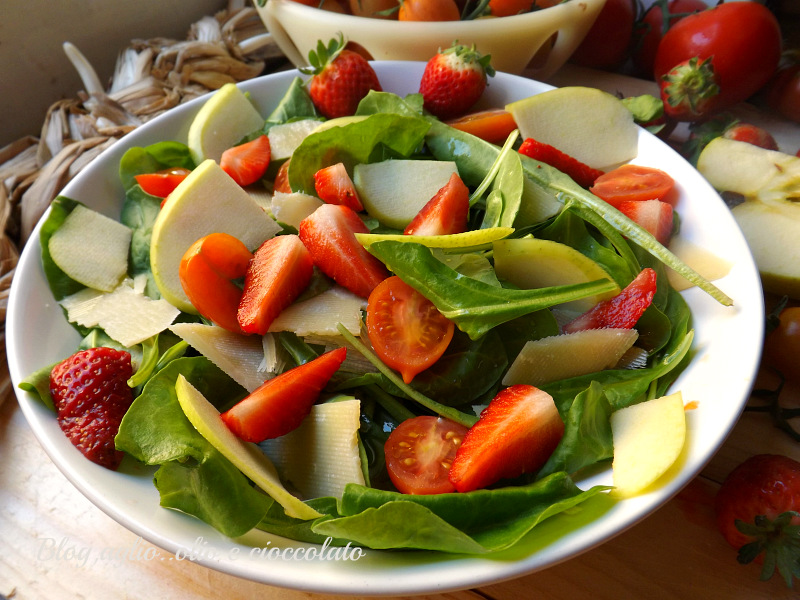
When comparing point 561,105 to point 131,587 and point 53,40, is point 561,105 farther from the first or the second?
point 53,40

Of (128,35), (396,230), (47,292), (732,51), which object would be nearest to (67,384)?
(47,292)

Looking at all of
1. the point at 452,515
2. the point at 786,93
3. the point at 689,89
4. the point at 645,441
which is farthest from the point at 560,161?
the point at 786,93

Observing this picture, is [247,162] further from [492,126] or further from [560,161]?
[560,161]

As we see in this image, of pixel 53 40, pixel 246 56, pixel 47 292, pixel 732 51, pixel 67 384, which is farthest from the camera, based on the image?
pixel 246 56

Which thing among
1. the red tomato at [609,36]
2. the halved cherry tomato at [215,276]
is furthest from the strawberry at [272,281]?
the red tomato at [609,36]

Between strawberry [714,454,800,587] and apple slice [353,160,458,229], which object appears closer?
strawberry [714,454,800,587]

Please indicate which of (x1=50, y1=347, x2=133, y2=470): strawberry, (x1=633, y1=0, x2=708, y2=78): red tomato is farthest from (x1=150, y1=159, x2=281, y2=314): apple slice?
(x1=633, y1=0, x2=708, y2=78): red tomato

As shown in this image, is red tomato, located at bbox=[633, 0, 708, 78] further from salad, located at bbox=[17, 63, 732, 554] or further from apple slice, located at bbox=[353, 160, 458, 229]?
apple slice, located at bbox=[353, 160, 458, 229]
